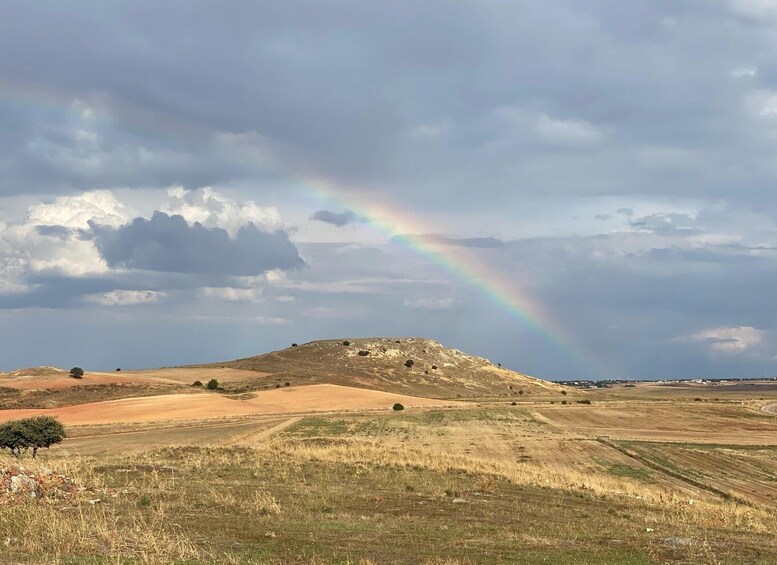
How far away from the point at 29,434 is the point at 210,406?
50.3m

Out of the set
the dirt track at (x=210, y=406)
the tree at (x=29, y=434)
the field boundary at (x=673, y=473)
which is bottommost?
the dirt track at (x=210, y=406)

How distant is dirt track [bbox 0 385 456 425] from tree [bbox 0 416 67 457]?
30513 mm

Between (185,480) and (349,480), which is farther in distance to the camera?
→ (349,480)

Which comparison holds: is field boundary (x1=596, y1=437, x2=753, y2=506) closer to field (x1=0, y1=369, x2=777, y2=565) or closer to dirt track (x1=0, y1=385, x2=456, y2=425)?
field (x1=0, y1=369, x2=777, y2=565)

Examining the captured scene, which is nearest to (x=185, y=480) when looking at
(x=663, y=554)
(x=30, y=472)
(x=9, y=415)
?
(x=30, y=472)

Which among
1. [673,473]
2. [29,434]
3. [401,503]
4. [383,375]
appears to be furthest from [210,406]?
[401,503]

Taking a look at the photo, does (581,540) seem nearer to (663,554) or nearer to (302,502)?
(663,554)

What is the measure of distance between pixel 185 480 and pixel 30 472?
5993 millimetres

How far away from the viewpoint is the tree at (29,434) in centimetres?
4825

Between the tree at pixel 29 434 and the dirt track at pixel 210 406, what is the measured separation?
100ft

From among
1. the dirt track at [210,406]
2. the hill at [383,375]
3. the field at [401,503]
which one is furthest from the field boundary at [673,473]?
the hill at [383,375]

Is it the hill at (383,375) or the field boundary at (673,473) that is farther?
the hill at (383,375)

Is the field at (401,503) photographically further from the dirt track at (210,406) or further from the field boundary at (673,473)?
the dirt track at (210,406)

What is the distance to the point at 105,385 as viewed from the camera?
385 ft
